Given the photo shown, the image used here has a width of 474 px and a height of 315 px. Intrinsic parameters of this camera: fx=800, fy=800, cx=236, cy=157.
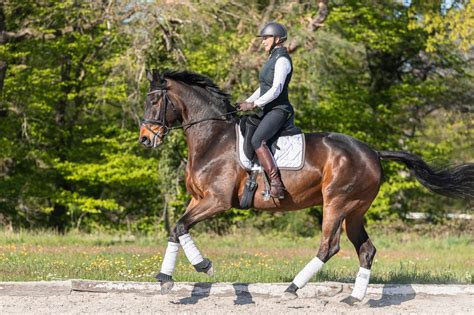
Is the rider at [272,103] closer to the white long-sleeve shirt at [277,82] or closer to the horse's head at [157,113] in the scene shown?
the white long-sleeve shirt at [277,82]

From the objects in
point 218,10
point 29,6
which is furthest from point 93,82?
point 218,10

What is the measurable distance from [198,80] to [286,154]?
1495mm

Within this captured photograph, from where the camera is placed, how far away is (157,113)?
960 cm

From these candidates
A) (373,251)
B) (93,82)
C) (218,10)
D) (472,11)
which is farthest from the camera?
(93,82)

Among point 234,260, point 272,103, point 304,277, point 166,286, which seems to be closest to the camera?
point 166,286

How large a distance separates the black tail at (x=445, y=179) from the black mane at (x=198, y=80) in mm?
2444

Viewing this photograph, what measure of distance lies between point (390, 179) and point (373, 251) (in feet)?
75.5

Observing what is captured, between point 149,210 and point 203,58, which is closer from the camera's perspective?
point 203,58

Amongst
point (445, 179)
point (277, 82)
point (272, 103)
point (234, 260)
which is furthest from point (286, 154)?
point (234, 260)

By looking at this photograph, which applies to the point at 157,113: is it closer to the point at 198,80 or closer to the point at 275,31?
the point at 198,80

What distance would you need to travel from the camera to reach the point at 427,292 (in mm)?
10000

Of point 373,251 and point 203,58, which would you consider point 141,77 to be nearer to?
point 203,58

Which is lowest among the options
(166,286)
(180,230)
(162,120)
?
(166,286)

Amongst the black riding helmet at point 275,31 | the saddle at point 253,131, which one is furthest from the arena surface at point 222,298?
the black riding helmet at point 275,31
